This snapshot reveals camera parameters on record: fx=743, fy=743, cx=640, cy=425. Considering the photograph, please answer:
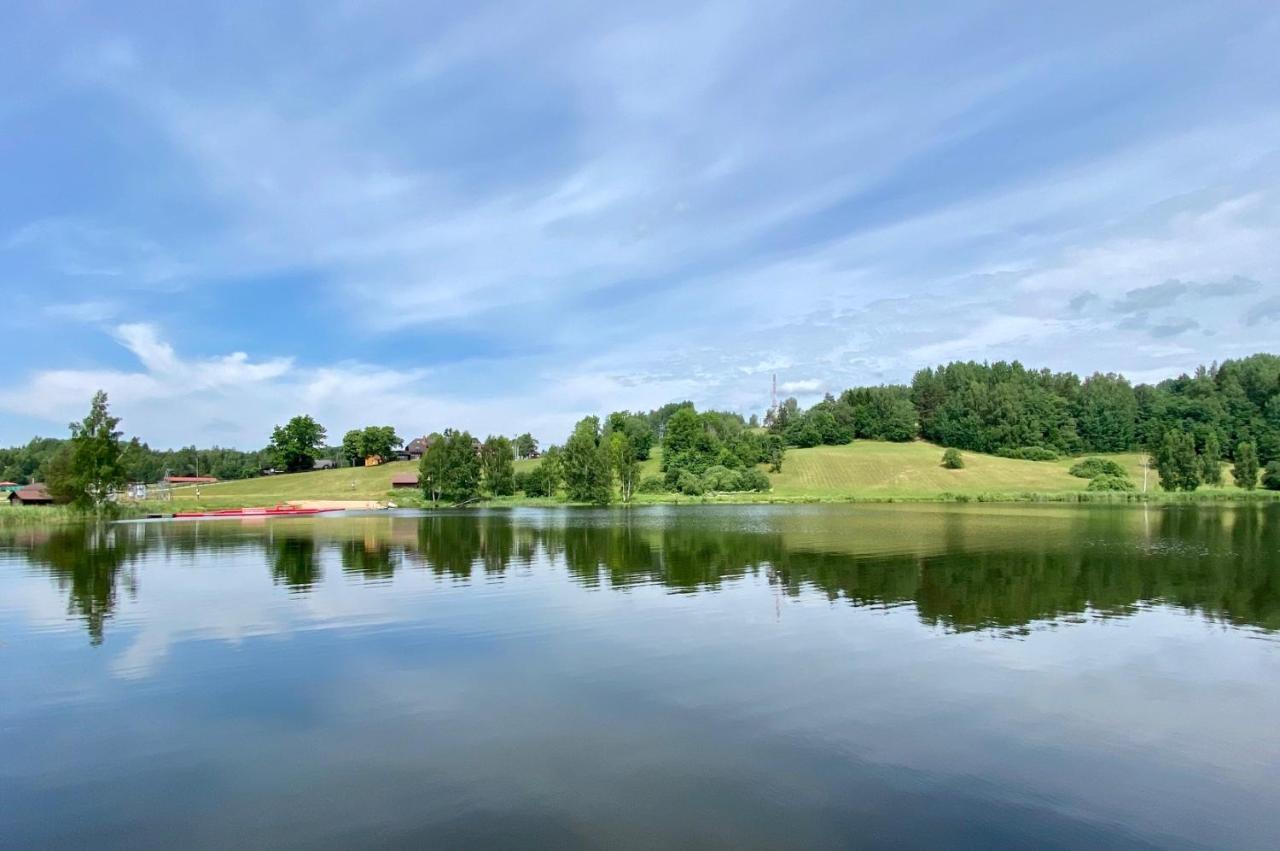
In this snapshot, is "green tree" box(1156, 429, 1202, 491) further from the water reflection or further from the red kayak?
the red kayak

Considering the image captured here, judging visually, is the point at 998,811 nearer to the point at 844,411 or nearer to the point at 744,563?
the point at 744,563

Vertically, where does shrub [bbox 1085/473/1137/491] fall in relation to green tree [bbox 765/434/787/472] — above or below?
below

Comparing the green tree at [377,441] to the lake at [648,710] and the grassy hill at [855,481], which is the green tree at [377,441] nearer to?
the grassy hill at [855,481]

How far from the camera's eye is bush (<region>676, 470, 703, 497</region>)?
357 feet

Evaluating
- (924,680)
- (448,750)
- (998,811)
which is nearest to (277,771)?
(448,750)

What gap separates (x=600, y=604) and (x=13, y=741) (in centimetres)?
1447

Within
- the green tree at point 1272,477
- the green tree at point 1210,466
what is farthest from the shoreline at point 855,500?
the green tree at point 1272,477

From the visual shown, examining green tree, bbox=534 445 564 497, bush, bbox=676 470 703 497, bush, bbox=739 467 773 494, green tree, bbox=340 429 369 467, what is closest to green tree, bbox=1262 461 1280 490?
bush, bbox=739 467 773 494

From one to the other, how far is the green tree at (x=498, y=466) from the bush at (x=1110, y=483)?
8049 cm

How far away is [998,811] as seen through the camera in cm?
920

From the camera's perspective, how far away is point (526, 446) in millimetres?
180500

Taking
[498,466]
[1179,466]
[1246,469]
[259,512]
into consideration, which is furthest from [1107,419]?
[259,512]

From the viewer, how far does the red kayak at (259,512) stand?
80188mm

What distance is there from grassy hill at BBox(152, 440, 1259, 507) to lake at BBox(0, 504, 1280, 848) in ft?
231
